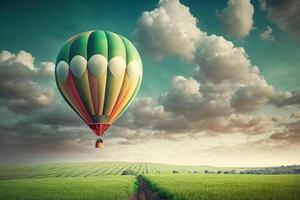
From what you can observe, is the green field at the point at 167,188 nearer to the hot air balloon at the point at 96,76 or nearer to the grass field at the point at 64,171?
the hot air balloon at the point at 96,76

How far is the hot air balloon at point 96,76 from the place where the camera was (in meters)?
27.7

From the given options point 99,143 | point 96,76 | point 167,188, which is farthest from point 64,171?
point 96,76

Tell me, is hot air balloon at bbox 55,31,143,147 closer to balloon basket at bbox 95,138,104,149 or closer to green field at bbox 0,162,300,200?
balloon basket at bbox 95,138,104,149

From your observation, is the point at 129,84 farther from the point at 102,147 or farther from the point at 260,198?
the point at 260,198

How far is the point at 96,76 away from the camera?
27812 mm

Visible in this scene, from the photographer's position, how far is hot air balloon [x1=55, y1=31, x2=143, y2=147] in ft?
90.9

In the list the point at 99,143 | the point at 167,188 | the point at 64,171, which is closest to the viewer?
the point at 99,143

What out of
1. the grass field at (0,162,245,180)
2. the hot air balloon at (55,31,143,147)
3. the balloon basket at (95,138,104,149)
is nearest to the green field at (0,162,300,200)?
the balloon basket at (95,138,104,149)

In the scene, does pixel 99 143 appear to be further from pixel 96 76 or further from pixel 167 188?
pixel 167 188

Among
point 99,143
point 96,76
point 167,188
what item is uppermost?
point 96,76

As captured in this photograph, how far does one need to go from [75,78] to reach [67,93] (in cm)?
161

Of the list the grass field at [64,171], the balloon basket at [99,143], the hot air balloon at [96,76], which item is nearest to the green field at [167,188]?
the balloon basket at [99,143]

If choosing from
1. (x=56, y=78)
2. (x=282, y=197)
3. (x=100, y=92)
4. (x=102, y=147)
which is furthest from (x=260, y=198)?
Result: (x=56, y=78)

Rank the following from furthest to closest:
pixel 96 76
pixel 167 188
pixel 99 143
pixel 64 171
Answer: pixel 64 171
pixel 167 188
pixel 96 76
pixel 99 143
